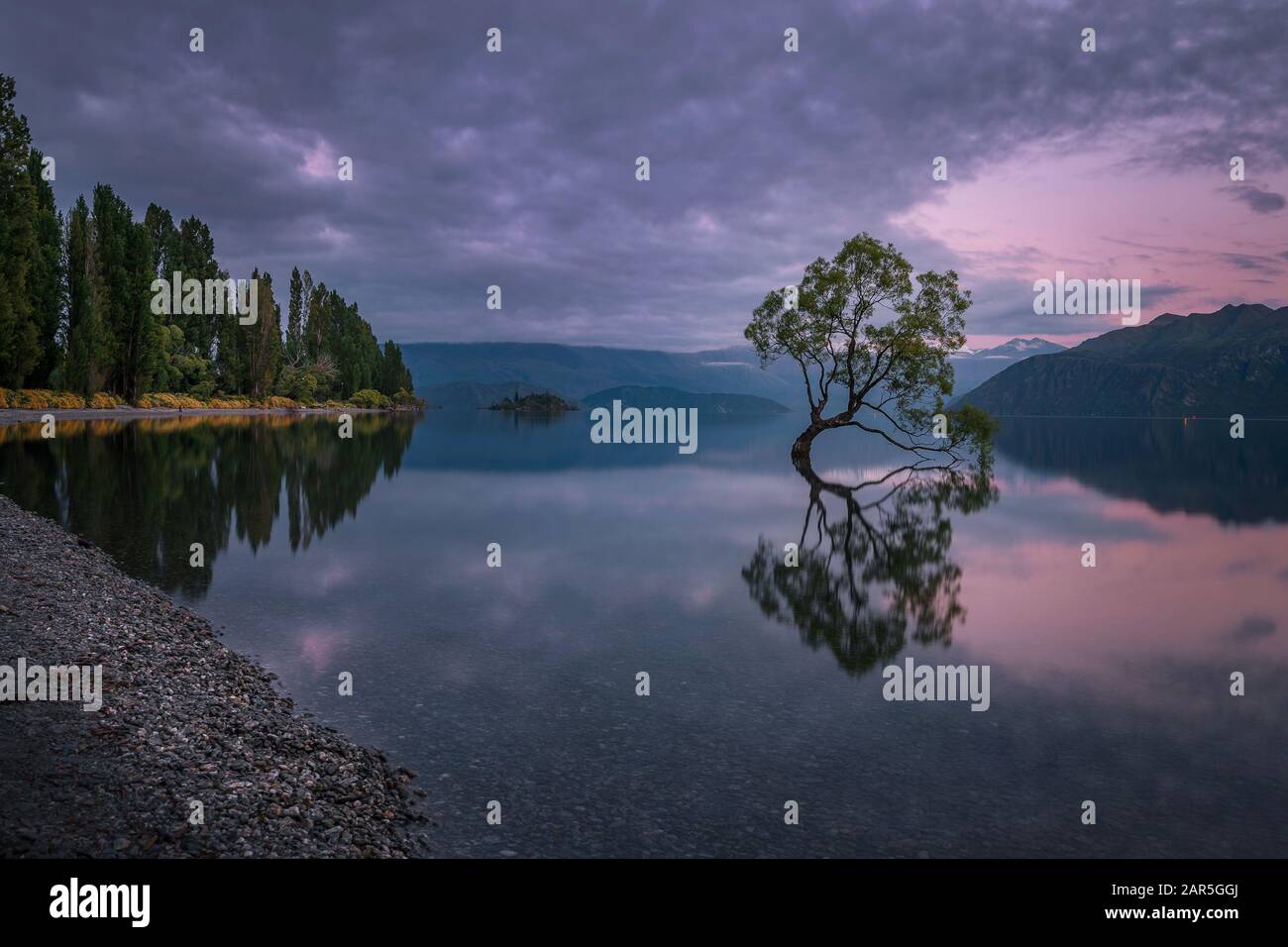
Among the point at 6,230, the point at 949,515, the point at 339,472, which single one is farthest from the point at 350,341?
the point at 949,515

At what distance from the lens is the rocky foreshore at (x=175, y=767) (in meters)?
7.06

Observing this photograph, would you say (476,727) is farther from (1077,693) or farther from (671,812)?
(1077,693)

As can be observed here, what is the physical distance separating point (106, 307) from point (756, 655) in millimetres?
96824

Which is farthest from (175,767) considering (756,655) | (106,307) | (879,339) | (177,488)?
(106,307)

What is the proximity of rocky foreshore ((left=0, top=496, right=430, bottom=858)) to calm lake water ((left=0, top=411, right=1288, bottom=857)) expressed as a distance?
0.66m

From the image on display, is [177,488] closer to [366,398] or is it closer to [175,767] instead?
[175,767]

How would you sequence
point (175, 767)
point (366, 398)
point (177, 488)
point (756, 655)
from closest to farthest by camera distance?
point (175, 767) → point (756, 655) → point (177, 488) → point (366, 398)

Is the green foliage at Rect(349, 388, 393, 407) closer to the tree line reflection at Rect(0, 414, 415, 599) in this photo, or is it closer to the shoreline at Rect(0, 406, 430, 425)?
the shoreline at Rect(0, 406, 430, 425)

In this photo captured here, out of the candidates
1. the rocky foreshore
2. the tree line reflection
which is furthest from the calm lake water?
the rocky foreshore

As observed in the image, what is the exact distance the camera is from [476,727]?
10500mm

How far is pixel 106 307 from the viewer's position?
85125mm

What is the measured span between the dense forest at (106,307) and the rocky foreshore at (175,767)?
74.5m

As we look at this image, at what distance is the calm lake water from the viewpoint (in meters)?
8.36

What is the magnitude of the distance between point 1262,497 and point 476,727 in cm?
4901
